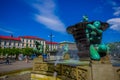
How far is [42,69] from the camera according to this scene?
1028cm

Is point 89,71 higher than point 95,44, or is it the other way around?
point 95,44

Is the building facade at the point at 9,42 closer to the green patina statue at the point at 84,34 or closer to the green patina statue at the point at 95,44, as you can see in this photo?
the green patina statue at the point at 84,34

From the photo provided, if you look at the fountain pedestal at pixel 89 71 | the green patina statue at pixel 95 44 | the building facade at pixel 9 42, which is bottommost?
the fountain pedestal at pixel 89 71

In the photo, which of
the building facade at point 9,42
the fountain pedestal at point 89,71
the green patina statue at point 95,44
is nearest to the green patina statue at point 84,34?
the green patina statue at point 95,44

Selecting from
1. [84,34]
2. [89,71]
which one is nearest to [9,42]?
[84,34]

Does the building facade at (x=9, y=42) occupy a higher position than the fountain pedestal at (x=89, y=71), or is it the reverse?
the building facade at (x=9, y=42)

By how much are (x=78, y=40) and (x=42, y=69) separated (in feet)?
15.4

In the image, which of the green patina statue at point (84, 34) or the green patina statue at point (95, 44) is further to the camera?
the green patina statue at point (84, 34)

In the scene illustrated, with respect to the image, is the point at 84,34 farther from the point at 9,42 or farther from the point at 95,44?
the point at 9,42

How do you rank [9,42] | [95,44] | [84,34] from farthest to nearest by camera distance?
1. [9,42]
2. [84,34]
3. [95,44]

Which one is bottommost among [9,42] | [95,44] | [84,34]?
[95,44]

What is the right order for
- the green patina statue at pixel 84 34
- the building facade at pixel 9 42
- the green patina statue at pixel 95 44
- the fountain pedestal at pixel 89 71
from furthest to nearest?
1. the building facade at pixel 9 42
2. the green patina statue at pixel 84 34
3. the green patina statue at pixel 95 44
4. the fountain pedestal at pixel 89 71

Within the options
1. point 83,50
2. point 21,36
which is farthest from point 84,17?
point 21,36

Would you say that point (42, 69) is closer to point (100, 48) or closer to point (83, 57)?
point (83, 57)
